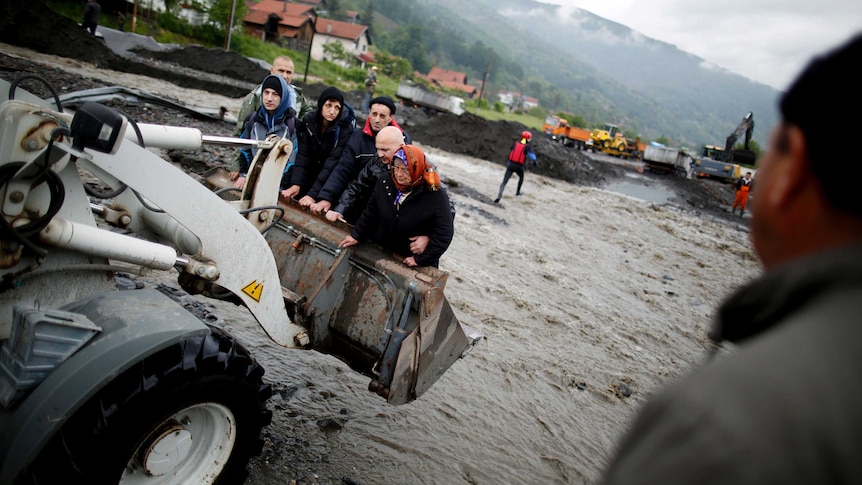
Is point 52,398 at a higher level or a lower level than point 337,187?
lower

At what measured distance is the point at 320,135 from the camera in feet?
17.3

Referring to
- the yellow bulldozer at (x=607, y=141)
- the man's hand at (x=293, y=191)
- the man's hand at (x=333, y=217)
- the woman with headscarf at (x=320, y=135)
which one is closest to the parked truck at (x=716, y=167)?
the yellow bulldozer at (x=607, y=141)

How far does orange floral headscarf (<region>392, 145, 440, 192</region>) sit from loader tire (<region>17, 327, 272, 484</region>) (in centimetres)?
168

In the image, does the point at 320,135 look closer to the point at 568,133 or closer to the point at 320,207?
the point at 320,207

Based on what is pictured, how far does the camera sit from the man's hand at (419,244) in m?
3.94

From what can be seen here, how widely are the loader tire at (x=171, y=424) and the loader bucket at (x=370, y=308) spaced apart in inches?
37.2

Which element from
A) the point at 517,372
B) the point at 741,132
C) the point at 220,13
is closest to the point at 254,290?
the point at 517,372

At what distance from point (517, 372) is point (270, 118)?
11.5 ft

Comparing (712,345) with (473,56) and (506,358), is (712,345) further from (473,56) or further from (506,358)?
(473,56)

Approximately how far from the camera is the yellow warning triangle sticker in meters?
3.17

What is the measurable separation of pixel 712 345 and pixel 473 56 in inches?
7326

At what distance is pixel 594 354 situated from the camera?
21.4 ft

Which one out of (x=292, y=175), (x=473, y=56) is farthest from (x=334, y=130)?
(x=473, y=56)

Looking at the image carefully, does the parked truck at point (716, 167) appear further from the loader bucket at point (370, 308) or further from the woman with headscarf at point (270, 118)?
the loader bucket at point (370, 308)
